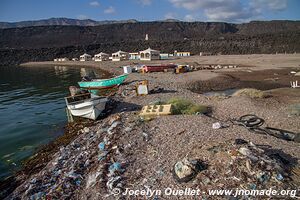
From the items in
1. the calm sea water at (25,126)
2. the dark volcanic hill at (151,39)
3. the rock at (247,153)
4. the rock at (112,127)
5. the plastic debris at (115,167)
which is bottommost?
the calm sea water at (25,126)

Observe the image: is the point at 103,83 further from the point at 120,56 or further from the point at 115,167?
the point at 120,56

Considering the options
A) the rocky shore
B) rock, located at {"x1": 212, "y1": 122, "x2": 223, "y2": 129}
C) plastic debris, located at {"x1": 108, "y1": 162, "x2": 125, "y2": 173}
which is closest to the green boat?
the rocky shore

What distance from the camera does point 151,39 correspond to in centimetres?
10262

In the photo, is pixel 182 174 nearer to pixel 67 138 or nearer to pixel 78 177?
pixel 78 177

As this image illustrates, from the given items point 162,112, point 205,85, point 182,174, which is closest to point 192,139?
point 182,174

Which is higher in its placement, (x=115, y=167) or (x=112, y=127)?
(x=112, y=127)

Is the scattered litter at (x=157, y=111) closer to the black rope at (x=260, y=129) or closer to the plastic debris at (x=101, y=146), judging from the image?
the plastic debris at (x=101, y=146)

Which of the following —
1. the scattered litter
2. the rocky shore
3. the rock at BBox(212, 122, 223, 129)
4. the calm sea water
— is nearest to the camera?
the rocky shore

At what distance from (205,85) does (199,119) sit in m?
11.5

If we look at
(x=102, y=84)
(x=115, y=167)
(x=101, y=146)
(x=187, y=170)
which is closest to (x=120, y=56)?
(x=102, y=84)

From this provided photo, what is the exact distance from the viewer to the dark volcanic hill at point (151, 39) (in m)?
62.6

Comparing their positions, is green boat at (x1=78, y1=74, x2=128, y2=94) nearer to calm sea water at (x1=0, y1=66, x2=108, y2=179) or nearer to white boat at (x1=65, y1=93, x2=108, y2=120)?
calm sea water at (x1=0, y1=66, x2=108, y2=179)

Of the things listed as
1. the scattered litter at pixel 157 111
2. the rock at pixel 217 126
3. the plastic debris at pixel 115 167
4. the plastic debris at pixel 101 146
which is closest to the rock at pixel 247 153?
the rock at pixel 217 126

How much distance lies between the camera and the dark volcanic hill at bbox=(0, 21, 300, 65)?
62.6m
